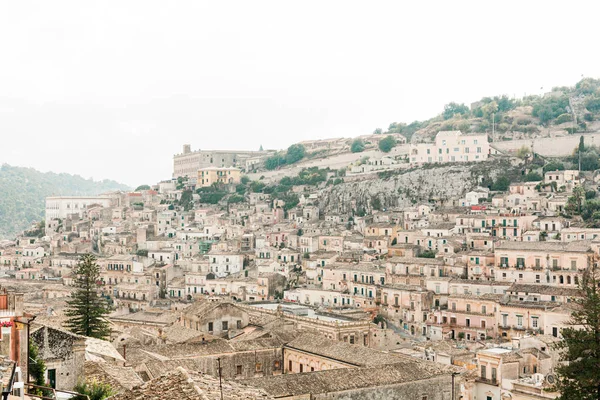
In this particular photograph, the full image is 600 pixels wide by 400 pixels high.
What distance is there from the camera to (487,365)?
113ft

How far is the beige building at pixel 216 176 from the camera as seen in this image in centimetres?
12312

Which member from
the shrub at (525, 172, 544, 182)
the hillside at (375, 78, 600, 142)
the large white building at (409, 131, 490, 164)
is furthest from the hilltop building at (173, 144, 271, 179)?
the shrub at (525, 172, 544, 182)

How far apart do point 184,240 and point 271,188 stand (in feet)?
99.5

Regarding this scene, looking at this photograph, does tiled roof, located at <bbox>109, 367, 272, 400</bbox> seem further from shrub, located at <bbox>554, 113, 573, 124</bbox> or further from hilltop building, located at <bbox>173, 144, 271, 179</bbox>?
hilltop building, located at <bbox>173, 144, 271, 179</bbox>

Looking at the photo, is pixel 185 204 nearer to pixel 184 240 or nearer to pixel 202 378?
pixel 184 240

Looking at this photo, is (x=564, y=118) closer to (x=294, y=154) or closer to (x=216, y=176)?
(x=294, y=154)

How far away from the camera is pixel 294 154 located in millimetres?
133125

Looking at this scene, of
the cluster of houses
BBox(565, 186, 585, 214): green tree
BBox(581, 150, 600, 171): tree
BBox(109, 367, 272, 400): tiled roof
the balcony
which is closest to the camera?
BBox(109, 367, 272, 400): tiled roof

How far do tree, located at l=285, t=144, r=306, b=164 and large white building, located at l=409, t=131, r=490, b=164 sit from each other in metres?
36.3

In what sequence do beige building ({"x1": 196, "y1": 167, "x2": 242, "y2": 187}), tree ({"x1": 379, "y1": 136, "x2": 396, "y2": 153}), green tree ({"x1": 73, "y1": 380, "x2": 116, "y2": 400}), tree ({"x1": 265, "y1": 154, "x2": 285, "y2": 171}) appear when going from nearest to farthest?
green tree ({"x1": 73, "y1": 380, "x2": 116, "y2": 400}) → tree ({"x1": 379, "y1": 136, "x2": 396, "y2": 153}) → beige building ({"x1": 196, "y1": 167, "x2": 242, "y2": 187}) → tree ({"x1": 265, "y1": 154, "x2": 285, "y2": 171})

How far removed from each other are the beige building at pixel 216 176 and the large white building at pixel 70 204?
1503 centimetres

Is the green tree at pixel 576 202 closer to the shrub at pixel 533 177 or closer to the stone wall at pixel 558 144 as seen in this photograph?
the shrub at pixel 533 177

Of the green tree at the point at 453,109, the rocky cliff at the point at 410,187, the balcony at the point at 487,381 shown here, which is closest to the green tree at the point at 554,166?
the rocky cliff at the point at 410,187

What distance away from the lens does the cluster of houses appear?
107 feet
